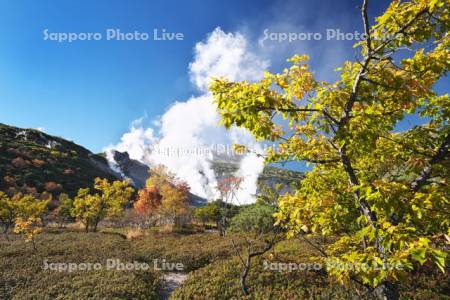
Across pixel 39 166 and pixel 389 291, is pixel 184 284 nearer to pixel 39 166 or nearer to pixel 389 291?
pixel 389 291

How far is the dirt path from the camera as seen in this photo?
513 inches

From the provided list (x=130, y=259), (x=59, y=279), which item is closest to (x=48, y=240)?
(x=130, y=259)

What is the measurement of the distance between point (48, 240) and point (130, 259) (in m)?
10.1

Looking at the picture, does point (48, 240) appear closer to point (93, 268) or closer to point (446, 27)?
point (93, 268)

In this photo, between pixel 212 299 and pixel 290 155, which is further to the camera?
pixel 212 299

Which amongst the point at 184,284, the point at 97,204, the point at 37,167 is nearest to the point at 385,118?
the point at 184,284

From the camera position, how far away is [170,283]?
1448 cm

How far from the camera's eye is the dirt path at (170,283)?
13039 millimetres

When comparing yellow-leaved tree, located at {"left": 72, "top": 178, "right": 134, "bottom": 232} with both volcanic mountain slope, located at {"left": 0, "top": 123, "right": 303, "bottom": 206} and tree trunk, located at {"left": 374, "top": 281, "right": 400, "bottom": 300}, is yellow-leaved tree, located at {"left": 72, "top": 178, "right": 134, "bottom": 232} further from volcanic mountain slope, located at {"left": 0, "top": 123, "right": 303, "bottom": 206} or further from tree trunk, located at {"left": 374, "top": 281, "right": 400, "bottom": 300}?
tree trunk, located at {"left": 374, "top": 281, "right": 400, "bottom": 300}

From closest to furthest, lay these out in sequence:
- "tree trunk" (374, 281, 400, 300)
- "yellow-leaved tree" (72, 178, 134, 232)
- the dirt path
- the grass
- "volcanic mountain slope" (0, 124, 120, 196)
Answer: "tree trunk" (374, 281, 400, 300)
the grass
the dirt path
"yellow-leaved tree" (72, 178, 134, 232)
"volcanic mountain slope" (0, 124, 120, 196)

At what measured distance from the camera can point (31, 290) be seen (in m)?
11.5

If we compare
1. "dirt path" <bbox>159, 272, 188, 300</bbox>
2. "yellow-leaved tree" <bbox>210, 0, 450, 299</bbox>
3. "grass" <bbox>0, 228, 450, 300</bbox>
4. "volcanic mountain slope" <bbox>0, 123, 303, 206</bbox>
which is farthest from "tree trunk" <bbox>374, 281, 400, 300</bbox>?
"volcanic mountain slope" <bbox>0, 123, 303, 206</bbox>

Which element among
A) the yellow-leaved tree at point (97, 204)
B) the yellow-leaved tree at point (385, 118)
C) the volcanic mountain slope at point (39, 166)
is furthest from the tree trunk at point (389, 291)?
the volcanic mountain slope at point (39, 166)

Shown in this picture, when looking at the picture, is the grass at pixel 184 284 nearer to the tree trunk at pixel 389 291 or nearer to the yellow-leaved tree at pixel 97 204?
the tree trunk at pixel 389 291
